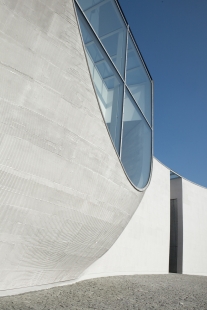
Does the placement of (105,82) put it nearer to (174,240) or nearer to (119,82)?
(119,82)

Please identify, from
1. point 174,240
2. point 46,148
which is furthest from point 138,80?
point 174,240

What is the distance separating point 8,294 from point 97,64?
14.9 ft

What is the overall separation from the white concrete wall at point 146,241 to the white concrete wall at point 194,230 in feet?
8.54

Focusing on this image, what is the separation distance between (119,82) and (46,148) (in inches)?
114

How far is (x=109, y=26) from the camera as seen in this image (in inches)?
242

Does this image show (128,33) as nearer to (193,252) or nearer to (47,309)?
(47,309)

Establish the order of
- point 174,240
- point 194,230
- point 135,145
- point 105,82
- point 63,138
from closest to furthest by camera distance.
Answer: point 63,138 → point 105,82 → point 135,145 → point 174,240 → point 194,230

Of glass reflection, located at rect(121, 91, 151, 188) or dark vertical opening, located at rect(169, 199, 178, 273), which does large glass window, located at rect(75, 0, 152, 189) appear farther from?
dark vertical opening, located at rect(169, 199, 178, 273)

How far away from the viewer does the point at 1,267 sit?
A: 3.97m

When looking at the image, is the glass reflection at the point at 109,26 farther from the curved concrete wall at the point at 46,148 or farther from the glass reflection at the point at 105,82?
the curved concrete wall at the point at 46,148

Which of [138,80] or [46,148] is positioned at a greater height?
[138,80]

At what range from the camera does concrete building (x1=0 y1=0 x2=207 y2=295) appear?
12.7 ft

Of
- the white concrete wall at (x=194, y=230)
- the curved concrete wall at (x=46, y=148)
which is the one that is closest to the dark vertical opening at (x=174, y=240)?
the white concrete wall at (x=194, y=230)

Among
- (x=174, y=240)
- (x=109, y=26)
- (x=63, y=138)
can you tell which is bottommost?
(x=174, y=240)
